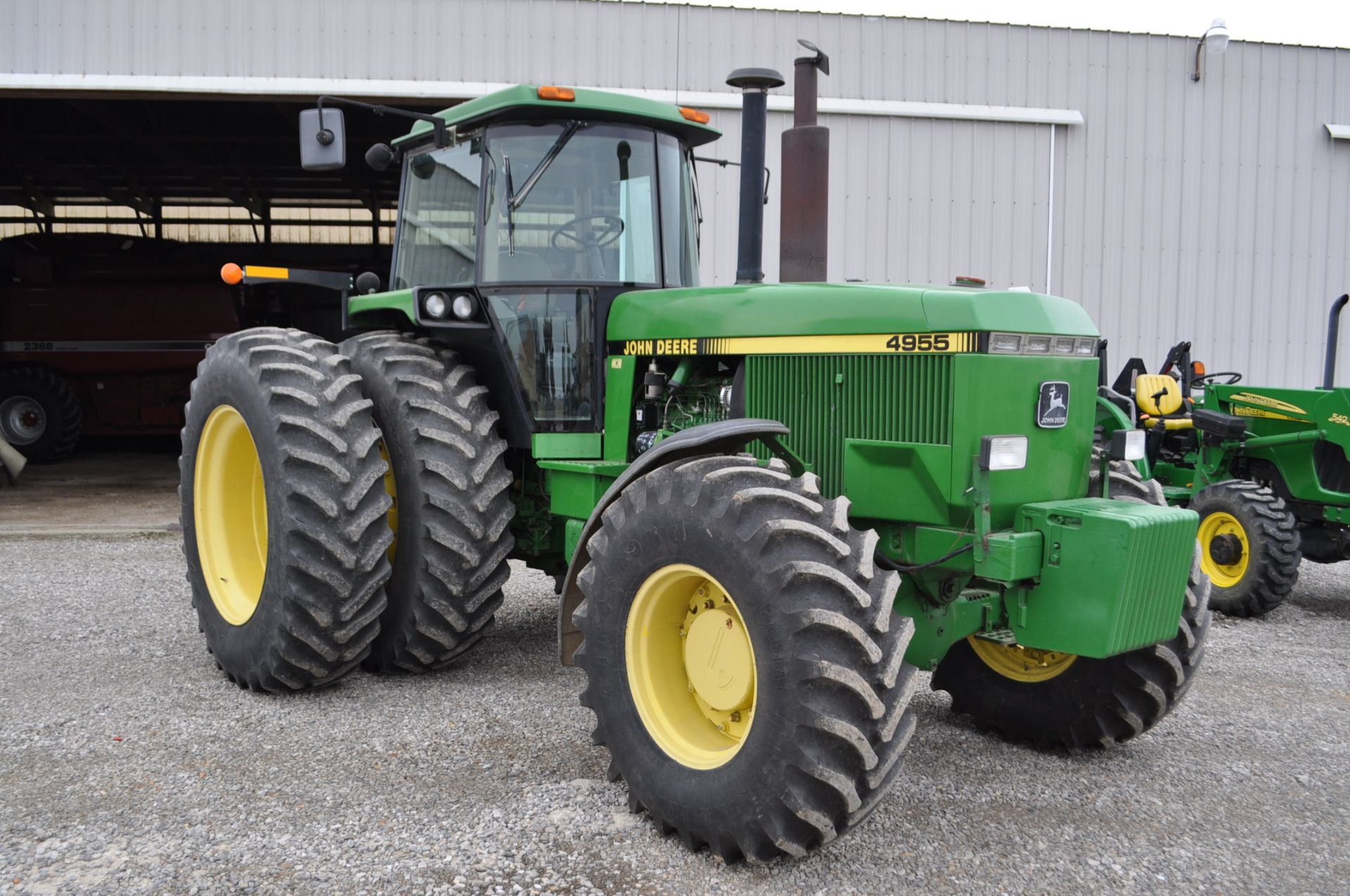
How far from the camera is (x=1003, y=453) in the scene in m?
3.41

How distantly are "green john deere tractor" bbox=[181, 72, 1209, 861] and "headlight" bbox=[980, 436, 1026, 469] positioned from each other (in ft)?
0.04

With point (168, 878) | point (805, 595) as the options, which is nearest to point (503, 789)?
point (168, 878)

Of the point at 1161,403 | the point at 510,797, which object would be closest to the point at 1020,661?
the point at 510,797

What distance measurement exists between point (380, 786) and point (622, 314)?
2027 millimetres

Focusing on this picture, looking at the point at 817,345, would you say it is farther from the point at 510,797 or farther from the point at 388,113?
the point at 388,113

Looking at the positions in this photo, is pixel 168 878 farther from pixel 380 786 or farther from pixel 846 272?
pixel 846 272

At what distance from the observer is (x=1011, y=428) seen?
11.5 feet

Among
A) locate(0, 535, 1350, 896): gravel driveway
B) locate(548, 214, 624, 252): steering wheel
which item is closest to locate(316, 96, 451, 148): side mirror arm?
locate(548, 214, 624, 252): steering wheel

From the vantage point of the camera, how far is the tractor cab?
4.62 metres

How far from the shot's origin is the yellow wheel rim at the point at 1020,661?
13.0 ft

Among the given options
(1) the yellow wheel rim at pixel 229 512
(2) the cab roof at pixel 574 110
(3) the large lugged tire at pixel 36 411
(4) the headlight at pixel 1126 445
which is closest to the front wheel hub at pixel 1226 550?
(4) the headlight at pixel 1126 445

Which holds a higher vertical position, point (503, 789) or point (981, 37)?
point (981, 37)

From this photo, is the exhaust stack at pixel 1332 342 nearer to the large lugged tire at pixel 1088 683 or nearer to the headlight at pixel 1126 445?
the large lugged tire at pixel 1088 683

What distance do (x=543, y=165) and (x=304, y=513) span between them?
67.3 inches
